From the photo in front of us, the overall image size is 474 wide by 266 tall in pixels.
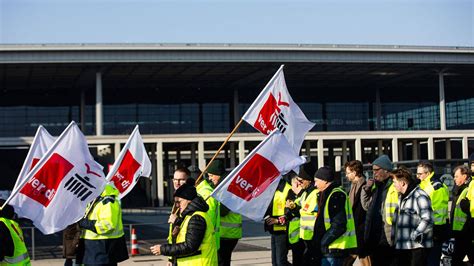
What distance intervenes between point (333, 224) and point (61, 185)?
316 centimetres

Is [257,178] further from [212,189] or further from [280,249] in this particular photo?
[280,249]

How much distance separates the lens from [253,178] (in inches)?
341

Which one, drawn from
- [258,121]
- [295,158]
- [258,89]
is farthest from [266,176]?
[258,89]

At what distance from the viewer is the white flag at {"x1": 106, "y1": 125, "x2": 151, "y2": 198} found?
12.2 metres

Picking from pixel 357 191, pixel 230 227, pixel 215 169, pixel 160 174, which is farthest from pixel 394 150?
pixel 215 169

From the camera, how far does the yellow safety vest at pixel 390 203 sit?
31.8 ft

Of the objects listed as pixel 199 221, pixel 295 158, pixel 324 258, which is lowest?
pixel 324 258

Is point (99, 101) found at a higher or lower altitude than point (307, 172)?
higher

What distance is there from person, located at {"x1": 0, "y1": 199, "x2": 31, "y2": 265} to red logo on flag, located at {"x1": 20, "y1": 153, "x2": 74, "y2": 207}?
498 mm

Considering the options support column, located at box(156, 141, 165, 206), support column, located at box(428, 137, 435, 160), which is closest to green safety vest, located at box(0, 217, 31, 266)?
support column, located at box(156, 141, 165, 206)

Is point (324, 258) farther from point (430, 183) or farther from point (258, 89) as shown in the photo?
A: point (258, 89)

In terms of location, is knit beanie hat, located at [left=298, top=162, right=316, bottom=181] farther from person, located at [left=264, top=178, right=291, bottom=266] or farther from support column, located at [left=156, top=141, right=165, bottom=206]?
support column, located at [left=156, top=141, right=165, bottom=206]

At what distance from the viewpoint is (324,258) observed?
851cm

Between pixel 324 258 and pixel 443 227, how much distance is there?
3120mm
